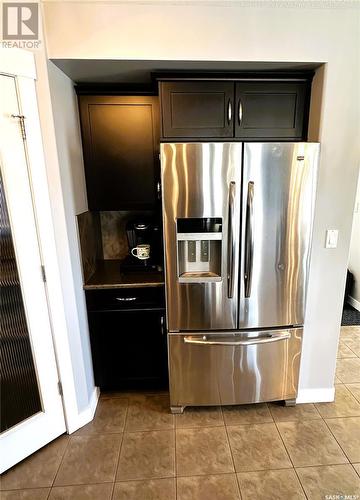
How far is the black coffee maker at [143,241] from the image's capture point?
2.26 m

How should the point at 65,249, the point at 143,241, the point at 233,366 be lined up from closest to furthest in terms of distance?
1. the point at 65,249
2. the point at 233,366
3. the point at 143,241

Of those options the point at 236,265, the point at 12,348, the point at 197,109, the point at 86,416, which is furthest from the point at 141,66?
the point at 86,416

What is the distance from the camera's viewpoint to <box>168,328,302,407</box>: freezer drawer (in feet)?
6.45

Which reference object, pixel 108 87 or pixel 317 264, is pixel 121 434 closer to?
pixel 317 264

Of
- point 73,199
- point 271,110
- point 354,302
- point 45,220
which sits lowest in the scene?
point 354,302

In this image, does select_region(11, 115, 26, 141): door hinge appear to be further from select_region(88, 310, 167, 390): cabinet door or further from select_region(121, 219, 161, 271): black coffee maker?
select_region(88, 310, 167, 390): cabinet door

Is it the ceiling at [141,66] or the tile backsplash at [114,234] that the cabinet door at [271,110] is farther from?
the tile backsplash at [114,234]

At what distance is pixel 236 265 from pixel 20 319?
1.35m

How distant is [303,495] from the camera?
156 cm

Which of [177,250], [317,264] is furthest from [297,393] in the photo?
[177,250]

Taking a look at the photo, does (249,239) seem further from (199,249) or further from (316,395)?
(316,395)

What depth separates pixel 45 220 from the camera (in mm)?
1647
